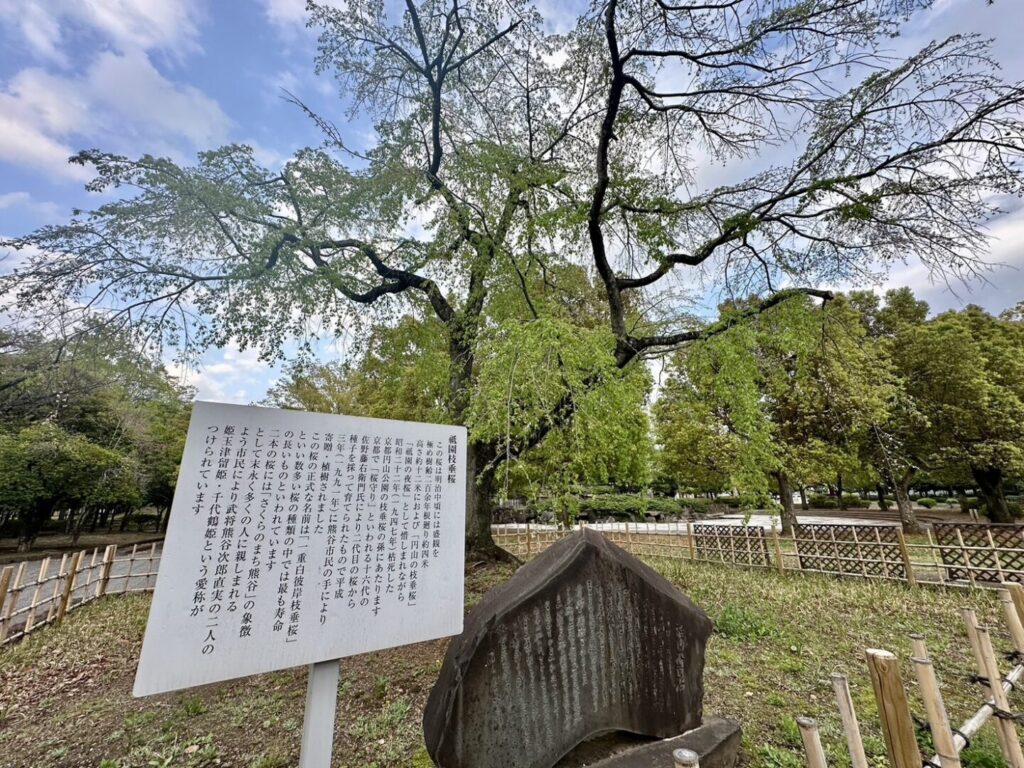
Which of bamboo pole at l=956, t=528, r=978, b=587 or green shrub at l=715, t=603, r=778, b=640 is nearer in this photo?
green shrub at l=715, t=603, r=778, b=640

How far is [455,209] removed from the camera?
7141mm

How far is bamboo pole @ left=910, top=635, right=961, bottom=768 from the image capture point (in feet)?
5.90

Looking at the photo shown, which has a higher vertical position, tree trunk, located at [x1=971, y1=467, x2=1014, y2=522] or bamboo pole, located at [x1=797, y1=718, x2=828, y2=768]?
tree trunk, located at [x1=971, y1=467, x2=1014, y2=522]

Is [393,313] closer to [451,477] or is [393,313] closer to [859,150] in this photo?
[451,477]

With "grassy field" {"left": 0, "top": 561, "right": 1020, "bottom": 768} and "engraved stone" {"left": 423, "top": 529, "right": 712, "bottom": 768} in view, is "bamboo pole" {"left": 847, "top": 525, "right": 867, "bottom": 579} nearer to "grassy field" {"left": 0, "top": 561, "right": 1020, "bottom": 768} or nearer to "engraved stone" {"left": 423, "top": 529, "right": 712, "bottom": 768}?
"grassy field" {"left": 0, "top": 561, "right": 1020, "bottom": 768}

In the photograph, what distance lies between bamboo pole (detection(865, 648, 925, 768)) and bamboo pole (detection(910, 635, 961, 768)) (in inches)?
6.3

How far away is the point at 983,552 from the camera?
7.03m

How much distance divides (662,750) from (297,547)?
2.63m

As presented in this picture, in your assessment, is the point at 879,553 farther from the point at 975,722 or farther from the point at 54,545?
the point at 54,545

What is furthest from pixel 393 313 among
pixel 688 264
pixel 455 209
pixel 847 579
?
pixel 847 579

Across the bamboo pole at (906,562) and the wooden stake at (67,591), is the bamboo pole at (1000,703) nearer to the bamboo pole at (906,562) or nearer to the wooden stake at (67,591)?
the bamboo pole at (906,562)

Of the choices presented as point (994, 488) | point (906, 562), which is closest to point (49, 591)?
point (906, 562)

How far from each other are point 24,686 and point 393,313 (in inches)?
261

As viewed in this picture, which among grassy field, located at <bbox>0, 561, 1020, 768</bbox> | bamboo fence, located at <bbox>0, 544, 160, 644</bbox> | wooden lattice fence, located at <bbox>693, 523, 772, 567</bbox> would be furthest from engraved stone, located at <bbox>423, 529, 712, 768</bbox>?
wooden lattice fence, located at <bbox>693, 523, 772, 567</bbox>
